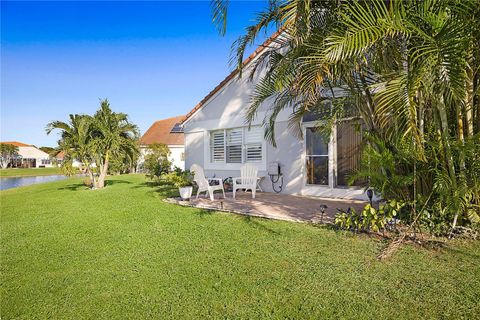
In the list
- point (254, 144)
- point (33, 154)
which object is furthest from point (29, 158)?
point (254, 144)

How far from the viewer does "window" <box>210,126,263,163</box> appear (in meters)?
12.4

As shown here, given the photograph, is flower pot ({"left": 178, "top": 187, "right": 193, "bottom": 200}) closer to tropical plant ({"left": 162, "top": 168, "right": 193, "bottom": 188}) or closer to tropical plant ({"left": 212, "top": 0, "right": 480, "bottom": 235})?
tropical plant ({"left": 162, "top": 168, "right": 193, "bottom": 188})

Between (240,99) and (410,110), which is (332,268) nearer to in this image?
(410,110)

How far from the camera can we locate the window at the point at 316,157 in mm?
9898

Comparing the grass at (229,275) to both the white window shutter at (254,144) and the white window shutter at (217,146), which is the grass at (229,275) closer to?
the white window shutter at (254,144)

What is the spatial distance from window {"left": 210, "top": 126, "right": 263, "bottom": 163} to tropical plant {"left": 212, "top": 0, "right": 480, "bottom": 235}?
623 centimetres

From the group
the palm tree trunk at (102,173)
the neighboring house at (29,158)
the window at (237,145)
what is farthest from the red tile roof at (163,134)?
the neighboring house at (29,158)

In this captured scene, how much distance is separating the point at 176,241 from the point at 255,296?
2.41m

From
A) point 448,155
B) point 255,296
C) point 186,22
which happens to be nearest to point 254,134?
point 186,22

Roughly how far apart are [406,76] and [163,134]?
32.6m

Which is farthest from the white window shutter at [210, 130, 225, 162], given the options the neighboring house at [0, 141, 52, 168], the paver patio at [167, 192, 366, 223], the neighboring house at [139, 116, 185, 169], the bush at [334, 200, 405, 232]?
the neighboring house at [0, 141, 52, 168]

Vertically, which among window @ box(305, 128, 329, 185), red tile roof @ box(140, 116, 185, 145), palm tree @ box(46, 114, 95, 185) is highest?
red tile roof @ box(140, 116, 185, 145)

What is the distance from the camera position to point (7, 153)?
6047 cm

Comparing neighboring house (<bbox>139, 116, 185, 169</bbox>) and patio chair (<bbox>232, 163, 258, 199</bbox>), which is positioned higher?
neighboring house (<bbox>139, 116, 185, 169</bbox>)
